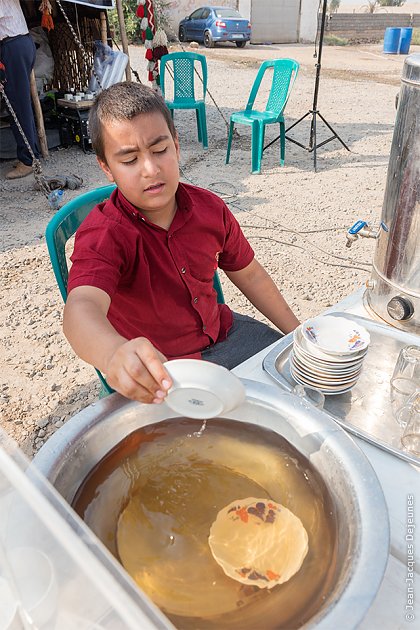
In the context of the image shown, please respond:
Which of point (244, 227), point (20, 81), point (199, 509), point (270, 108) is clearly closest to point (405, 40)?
point (270, 108)

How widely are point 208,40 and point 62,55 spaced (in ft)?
32.5

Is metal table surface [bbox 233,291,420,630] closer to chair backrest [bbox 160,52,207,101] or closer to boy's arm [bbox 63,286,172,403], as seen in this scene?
boy's arm [bbox 63,286,172,403]

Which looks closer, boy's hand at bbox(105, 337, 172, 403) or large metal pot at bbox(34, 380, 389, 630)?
large metal pot at bbox(34, 380, 389, 630)

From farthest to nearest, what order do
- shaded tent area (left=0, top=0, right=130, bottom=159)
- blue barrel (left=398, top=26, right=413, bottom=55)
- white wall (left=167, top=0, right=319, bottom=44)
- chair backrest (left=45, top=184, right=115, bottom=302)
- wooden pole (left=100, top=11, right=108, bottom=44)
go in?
white wall (left=167, top=0, right=319, bottom=44), blue barrel (left=398, top=26, right=413, bottom=55), shaded tent area (left=0, top=0, right=130, bottom=159), wooden pole (left=100, top=11, right=108, bottom=44), chair backrest (left=45, top=184, right=115, bottom=302)

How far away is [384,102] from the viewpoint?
8.31 metres

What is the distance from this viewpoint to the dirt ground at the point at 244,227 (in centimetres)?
238

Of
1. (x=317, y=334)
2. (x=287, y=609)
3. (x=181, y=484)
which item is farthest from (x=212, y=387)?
(x=317, y=334)

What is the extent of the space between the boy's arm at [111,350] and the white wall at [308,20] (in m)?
19.2

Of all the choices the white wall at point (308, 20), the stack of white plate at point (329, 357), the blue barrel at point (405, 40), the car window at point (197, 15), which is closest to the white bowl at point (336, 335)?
the stack of white plate at point (329, 357)

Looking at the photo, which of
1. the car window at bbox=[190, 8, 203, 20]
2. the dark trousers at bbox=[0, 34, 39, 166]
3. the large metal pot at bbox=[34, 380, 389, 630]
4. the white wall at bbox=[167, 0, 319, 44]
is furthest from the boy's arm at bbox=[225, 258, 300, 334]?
the white wall at bbox=[167, 0, 319, 44]

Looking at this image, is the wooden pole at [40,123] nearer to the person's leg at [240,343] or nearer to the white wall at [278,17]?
the person's leg at [240,343]

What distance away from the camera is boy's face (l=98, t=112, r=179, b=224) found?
1.20 metres

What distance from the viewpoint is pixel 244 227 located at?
13.2 feet

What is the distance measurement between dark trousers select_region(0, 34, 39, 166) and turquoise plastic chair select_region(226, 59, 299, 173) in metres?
2.06
